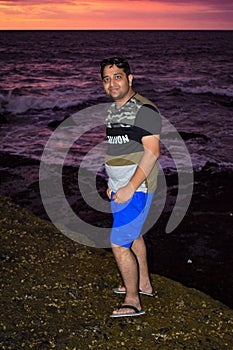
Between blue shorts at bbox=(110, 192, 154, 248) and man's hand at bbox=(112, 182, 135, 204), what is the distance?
133mm

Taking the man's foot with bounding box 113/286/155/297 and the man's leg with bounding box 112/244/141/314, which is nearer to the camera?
the man's leg with bounding box 112/244/141/314

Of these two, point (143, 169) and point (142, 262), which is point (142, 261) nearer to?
point (142, 262)

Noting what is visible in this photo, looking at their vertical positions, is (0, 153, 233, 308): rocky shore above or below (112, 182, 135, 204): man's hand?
below

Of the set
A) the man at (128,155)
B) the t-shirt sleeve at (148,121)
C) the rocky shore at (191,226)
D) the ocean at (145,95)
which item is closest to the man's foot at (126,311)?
the man at (128,155)

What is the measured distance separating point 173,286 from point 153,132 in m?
2.15

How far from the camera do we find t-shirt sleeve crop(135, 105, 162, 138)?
135 inches

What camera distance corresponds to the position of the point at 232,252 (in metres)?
7.14

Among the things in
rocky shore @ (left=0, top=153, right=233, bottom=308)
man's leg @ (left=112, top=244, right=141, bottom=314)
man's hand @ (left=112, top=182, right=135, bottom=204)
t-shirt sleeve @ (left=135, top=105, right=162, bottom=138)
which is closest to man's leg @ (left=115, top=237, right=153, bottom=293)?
man's leg @ (left=112, top=244, right=141, bottom=314)

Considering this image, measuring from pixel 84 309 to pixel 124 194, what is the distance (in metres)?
1.39

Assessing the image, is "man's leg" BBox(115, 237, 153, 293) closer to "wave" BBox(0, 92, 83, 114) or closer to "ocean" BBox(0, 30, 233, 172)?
"ocean" BBox(0, 30, 233, 172)

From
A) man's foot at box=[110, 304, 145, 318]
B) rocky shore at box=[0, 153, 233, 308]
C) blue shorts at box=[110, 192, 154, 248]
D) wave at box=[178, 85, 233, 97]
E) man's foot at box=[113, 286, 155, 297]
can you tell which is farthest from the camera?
wave at box=[178, 85, 233, 97]

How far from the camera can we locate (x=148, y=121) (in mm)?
3428

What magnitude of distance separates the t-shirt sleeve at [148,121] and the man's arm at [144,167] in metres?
0.04

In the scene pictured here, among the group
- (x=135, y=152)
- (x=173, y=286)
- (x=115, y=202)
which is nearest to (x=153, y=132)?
(x=135, y=152)
